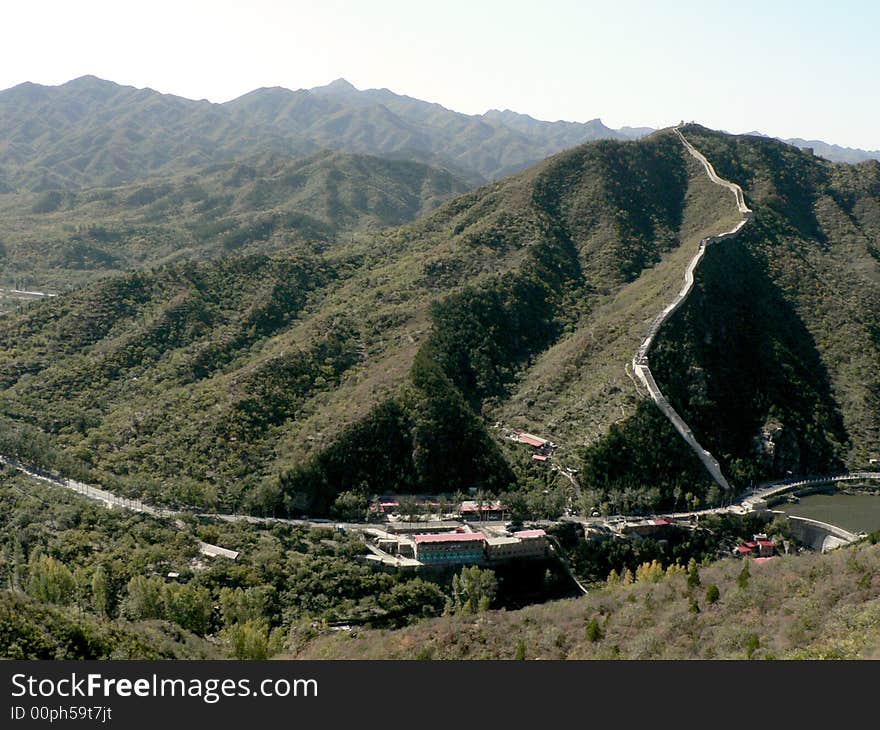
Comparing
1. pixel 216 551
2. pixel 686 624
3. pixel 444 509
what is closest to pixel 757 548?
pixel 444 509

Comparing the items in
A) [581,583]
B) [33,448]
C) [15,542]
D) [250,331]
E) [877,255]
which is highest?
[877,255]

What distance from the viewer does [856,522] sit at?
5834 centimetres

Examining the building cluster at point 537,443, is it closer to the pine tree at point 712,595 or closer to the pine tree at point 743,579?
the pine tree at point 743,579

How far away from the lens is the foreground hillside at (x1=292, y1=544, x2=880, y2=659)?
27516 mm

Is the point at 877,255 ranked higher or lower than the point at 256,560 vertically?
higher

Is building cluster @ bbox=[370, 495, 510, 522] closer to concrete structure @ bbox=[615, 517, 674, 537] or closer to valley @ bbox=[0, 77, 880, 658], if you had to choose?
valley @ bbox=[0, 77, 880, 658]

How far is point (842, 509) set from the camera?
200 ft

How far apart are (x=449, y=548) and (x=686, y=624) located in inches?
821

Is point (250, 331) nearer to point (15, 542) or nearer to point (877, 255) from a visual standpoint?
point (15, 542)

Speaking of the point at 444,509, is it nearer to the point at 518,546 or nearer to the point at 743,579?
the point at 518,546

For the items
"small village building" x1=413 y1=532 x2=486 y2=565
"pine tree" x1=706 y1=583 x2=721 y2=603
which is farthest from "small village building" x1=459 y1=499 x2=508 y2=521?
"pine tree" x1=706 y1=583 x2=721 y2=603

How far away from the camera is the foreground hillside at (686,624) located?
2752 centimetres

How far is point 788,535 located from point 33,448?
5713 cm
